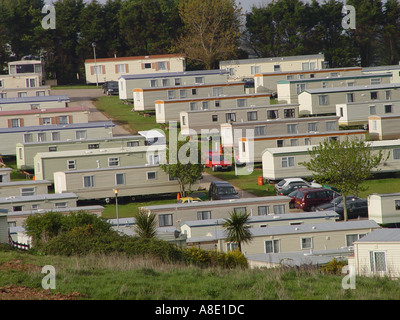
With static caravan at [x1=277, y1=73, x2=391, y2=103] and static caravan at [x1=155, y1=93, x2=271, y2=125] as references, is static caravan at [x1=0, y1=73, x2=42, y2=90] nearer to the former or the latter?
static caravan at [x1=155, y1=93, x2=271, y2=125]

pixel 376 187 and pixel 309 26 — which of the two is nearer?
pixel 376 187

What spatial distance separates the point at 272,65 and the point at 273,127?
25.6 metres

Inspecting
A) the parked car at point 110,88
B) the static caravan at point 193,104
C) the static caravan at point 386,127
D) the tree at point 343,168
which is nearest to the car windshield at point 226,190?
the tree at point 343,168

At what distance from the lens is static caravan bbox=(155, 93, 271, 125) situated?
2420 inches

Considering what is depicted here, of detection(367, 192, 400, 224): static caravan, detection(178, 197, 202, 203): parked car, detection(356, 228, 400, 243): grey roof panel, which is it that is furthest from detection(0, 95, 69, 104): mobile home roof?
detection(356, 228, 400, 243): grey roof panel

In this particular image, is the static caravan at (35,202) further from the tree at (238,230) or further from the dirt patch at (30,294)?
the dirt patch at (30,294)

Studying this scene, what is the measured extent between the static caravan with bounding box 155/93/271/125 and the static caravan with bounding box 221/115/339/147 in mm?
8074

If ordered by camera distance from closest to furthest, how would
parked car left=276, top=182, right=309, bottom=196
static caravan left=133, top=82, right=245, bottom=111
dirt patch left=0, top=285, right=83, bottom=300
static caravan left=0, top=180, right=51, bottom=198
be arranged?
1. dirt patch left=0, top=285, right=83, bottom=300
2. static caravan left=0, top=180, right=51, bottom=198
3. parked car left=276, top=182, right=309, bottom=196
4. static caravan left=133, top=82, right=245, bottom=111

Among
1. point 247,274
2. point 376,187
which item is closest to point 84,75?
point 376,187

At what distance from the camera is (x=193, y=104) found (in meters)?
61.9

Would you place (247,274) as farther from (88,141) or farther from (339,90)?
(339,90)

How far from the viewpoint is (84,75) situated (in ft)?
278

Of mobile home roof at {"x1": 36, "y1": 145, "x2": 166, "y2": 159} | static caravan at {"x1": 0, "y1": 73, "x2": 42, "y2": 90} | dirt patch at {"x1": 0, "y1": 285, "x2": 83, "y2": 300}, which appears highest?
static caravan at {"x1": 0, "y1": 73, "x2": 42, "y2": 90}
